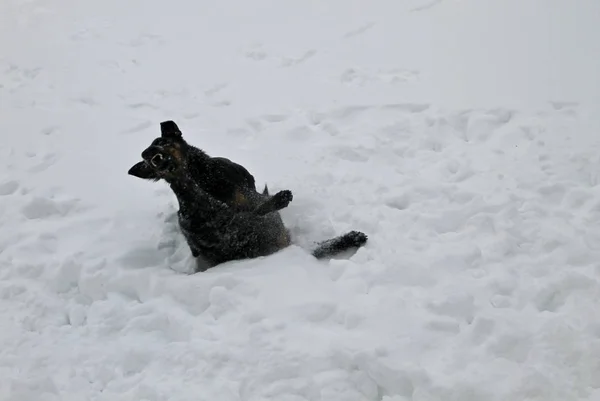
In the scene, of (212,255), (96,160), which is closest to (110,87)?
(96,160)

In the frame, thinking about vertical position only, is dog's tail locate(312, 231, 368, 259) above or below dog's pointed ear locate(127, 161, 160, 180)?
below

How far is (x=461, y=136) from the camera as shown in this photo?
501cm

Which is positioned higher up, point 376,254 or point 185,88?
point 185,88

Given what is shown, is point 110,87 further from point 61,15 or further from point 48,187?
point 61,15

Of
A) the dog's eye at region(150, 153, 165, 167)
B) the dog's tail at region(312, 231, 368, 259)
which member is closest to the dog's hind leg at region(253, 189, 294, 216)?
the dog's tail at region(312, 231, 368, 259)

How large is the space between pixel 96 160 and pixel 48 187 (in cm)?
57

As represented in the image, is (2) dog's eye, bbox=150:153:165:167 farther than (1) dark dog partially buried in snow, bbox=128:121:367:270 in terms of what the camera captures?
No

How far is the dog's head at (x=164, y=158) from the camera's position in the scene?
3.69 metres

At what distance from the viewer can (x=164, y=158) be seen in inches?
146

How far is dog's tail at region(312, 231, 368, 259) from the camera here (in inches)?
155

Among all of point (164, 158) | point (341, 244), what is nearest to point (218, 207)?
point (164, 158)

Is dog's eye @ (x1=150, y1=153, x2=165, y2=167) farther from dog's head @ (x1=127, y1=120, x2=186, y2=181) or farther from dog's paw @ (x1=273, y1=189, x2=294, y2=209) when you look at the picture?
dog's paw @ (x1=273, y1=189, x2=294, y2=209)

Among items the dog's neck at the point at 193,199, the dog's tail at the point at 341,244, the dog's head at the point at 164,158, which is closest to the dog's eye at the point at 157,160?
the dog's head at the point at 164,158

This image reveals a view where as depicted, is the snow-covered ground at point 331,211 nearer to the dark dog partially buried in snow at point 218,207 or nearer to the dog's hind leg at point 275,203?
the dark dog partially buried in snow at point 218,207
